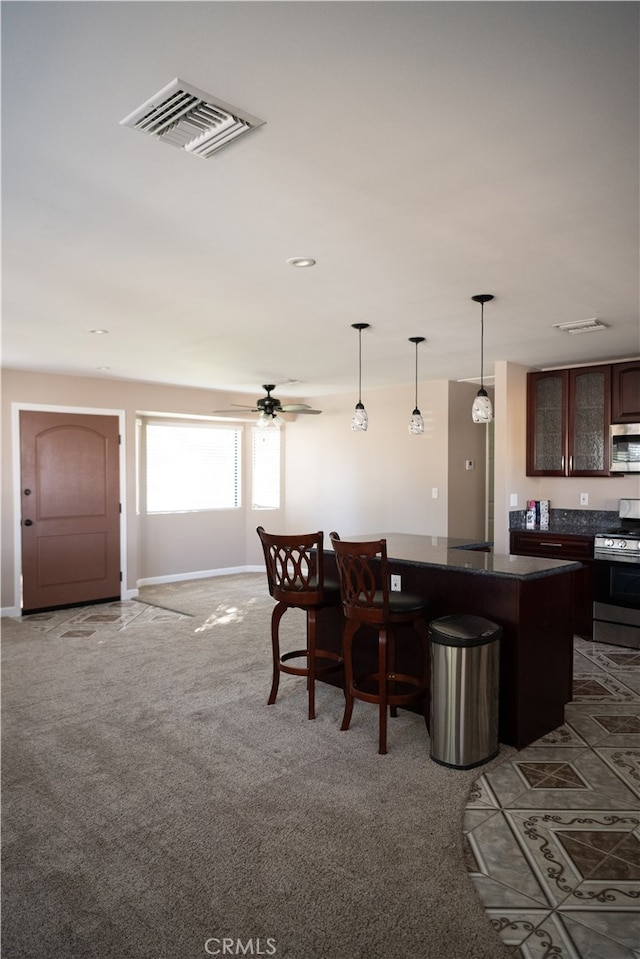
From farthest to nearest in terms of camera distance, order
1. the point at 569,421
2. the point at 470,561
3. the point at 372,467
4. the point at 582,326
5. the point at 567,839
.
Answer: the point at 372,467, the point at 569,421, the point at 582,326, the point at 470,561, the point at 567,839

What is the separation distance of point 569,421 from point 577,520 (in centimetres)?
104

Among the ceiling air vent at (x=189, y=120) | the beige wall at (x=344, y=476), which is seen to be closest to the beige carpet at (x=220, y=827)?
the ceiling air vent at (x=189, y=120)

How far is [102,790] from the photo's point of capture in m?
2.88

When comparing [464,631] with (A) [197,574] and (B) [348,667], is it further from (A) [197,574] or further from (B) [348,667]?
(A) [197,574]

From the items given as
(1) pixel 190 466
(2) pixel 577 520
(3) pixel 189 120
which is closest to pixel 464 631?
(3) pixel 189 120

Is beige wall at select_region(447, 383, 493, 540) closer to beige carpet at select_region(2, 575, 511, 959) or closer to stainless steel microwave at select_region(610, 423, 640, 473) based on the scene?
stainless steel microwave at select_region(610, 423, 640, 473)

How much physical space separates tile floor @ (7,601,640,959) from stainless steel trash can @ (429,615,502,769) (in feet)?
0.52

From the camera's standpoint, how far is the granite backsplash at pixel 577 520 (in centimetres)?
597

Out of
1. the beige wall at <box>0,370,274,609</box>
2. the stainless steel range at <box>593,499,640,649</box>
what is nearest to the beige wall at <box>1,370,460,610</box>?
the beige wall at <box>0,370,274,609</box>

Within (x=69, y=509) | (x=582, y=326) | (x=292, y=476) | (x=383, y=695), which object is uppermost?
(x=582, y=326)

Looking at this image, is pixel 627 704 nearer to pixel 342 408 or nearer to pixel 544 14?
pixel 544 14

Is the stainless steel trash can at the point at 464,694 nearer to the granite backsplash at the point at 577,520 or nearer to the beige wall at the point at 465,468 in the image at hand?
the granite backsplash at the point at 577,520

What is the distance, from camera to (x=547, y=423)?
19.8ft

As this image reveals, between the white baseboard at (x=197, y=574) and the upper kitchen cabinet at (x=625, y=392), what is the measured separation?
212 inches
